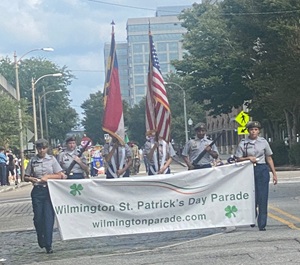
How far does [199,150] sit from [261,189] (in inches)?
64.8

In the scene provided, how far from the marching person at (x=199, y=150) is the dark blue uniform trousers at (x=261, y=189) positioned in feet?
4.06

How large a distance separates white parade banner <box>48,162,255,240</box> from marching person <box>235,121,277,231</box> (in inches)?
5.5

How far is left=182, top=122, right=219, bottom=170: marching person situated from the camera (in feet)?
44.3

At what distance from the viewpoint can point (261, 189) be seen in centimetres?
1232

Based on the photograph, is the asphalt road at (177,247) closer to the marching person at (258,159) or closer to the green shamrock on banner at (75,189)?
the marching person at (258,159)

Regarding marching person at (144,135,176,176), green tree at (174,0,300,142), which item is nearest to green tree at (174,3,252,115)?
green tree at (174,0,300,142)

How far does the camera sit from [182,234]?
41.6ft

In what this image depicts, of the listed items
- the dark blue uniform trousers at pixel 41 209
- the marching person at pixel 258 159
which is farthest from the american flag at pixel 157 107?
the dark blue uniform trousers at pixel 41 209

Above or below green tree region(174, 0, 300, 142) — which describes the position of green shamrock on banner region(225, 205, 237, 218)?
below

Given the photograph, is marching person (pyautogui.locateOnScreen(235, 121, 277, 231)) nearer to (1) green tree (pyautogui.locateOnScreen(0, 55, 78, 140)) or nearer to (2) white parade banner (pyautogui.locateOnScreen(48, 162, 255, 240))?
(2) white parade banner (pyautogui.locateOnScreen(48, 162, 255, 240))

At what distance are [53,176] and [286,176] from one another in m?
18.8

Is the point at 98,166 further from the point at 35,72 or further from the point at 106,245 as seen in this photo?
the point at 35,72

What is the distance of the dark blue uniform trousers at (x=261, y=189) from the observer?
1216 cm

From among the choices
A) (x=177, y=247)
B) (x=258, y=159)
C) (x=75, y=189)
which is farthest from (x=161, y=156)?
(x=177, y=247)
